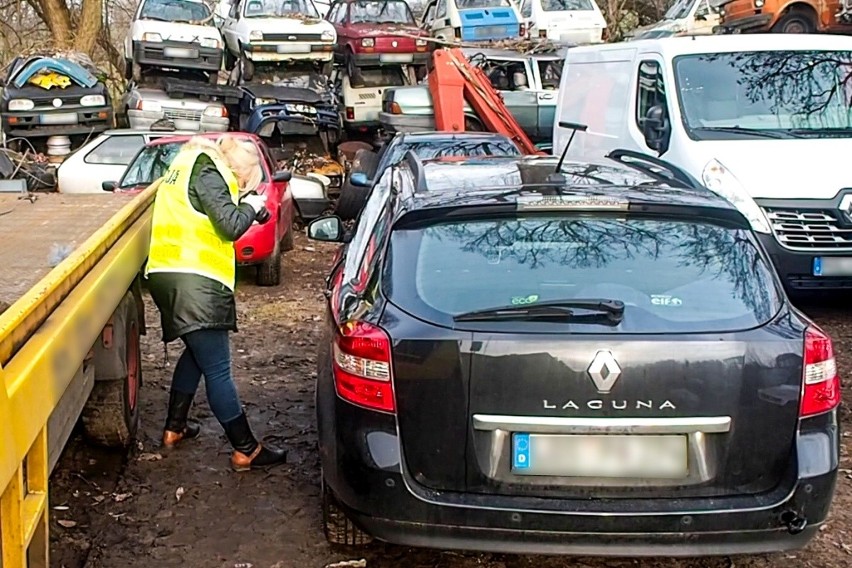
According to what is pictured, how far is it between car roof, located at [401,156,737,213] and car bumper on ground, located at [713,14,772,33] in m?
13.5

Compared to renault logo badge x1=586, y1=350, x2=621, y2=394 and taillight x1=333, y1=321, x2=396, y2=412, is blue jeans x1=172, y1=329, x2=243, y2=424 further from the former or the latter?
renault logo badge x1=586, y1=350, x2=621, y2=394

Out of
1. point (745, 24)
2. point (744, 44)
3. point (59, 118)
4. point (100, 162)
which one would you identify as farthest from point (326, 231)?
point (745, 24)

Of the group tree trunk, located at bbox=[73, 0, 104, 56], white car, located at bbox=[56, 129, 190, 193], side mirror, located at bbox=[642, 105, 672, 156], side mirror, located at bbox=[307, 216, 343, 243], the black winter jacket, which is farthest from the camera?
tree trunk, located at bbox=[73, 0, 104, 56]

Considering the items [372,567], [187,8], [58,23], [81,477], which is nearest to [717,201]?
[372,567]

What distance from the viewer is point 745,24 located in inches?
664

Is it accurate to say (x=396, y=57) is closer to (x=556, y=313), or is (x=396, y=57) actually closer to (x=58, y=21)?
(x=58, y=21)

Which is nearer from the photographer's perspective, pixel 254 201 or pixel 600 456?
pixel 600 456

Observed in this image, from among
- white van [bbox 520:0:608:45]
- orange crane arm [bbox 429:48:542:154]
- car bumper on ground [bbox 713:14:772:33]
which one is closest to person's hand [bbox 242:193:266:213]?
orange crane arm [bbox 429:48:542:154]

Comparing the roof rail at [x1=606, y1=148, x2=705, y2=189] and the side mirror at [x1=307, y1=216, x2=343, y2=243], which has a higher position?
the roof rail at [x1=606, y1=148, x2=705, y2=189]

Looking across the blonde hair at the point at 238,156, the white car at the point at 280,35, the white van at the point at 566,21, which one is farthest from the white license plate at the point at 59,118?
the blonde hair at the point at 238,156

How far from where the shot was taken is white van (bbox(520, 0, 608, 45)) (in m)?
19.6

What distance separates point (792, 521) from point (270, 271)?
6828mm

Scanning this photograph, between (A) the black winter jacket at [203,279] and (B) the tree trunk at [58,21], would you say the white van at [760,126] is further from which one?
(B) the tree trunk at [58,21]

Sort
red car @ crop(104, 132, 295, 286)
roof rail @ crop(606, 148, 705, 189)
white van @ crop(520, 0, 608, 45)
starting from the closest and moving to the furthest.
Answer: roof rail @ crop(606, 148, 705, 189) < red car @ crop(104, 132, 295, 286) < white van @ crop(520, 0, 608, 45)
